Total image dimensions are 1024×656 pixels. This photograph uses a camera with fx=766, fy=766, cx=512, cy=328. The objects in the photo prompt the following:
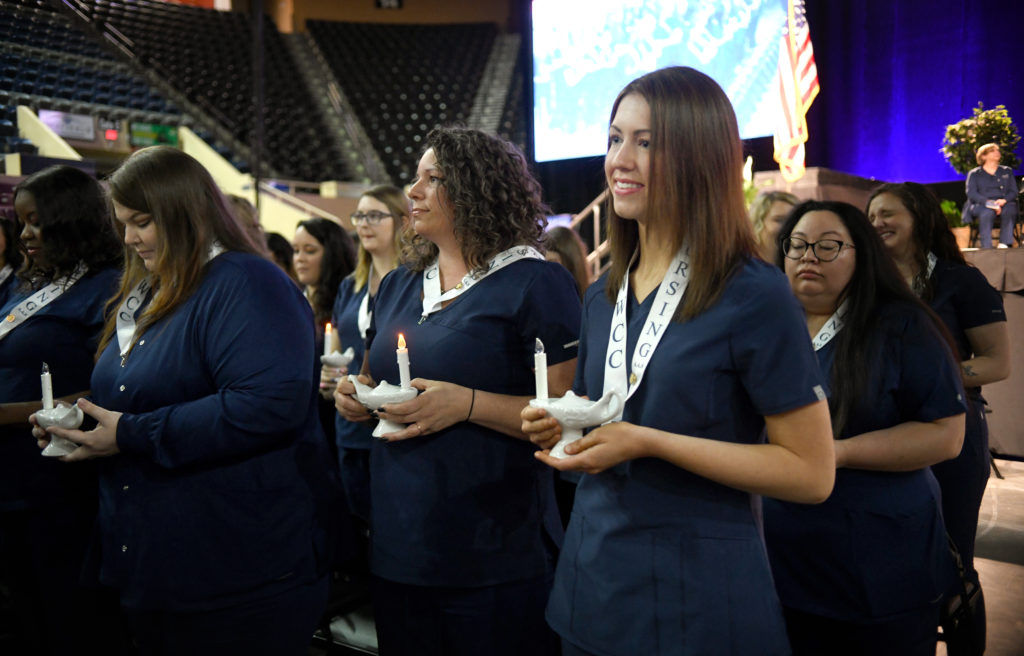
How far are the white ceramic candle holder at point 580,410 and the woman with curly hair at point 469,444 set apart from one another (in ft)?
1.44

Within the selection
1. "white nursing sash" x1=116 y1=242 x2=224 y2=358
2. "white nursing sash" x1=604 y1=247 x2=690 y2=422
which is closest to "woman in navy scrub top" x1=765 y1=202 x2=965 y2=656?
"white nursing sash" x1=604 y1=247 x2=690 y2=422

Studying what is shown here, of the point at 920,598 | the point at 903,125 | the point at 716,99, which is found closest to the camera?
the point at 716,99

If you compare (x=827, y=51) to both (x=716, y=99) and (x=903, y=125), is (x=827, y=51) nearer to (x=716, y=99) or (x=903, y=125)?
(x=903, y=125)

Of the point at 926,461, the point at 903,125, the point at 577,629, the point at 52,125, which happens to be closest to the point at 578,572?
the point at 577,629

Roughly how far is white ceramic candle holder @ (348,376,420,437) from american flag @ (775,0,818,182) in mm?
6819

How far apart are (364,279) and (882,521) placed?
2312 millimetres

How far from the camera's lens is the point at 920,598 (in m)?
1.52

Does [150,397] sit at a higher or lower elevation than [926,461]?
higher

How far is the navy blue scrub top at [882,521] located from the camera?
4.97ft

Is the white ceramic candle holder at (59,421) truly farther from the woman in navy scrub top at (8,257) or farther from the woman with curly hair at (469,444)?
the woman in navy scrub top at (8,257)

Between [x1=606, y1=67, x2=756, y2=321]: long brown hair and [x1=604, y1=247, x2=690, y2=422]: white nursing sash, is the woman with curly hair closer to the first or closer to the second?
[x1=604, y1=247, x2=690, y2=422]: white nursing sash

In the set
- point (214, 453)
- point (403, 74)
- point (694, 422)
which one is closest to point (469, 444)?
point (214, 453)

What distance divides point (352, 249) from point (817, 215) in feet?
8.53

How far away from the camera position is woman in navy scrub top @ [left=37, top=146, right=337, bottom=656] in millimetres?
1472
